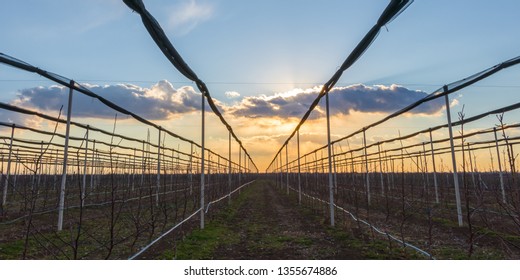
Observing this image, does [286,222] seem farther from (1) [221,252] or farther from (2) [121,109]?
(2) [121,109]

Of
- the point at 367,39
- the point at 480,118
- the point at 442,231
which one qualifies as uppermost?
the point at 367,39

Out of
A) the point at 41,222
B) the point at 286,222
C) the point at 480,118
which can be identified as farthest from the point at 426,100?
the point at 41,222

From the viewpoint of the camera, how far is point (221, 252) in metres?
5.83

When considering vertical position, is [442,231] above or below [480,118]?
below

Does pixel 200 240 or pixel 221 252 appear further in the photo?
pixel 200 240

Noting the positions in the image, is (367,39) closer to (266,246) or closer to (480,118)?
(266,246)

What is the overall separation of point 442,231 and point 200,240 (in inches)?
234

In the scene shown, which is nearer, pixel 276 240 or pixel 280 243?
pixel 280 243

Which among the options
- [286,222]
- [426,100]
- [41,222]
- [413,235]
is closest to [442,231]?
[413,235]

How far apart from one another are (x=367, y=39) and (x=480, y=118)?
594 cm

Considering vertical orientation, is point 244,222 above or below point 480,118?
below
